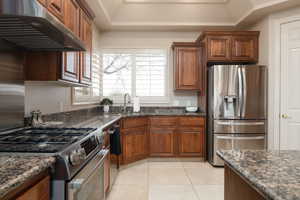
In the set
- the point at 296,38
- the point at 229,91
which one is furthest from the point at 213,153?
the point at 296,38

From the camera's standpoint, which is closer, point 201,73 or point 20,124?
point 20,124

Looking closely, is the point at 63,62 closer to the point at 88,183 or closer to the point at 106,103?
the point at 88,183

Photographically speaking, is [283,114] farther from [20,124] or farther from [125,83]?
[20,124]

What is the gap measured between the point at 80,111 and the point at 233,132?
2.55m

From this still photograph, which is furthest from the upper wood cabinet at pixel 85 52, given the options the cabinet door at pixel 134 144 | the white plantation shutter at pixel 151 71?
the white plantation shutter at pixel 151 71

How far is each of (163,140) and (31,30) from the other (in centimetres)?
304

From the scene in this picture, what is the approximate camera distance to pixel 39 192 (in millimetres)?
928

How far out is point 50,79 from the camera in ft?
6.21

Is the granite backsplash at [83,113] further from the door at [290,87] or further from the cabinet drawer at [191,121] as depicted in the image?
the door at [290,87]

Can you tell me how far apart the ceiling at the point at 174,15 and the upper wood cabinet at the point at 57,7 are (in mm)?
1842

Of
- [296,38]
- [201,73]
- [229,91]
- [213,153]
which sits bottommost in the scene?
[213,153]

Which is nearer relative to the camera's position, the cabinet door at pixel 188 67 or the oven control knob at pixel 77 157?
the oven control knob at pixel 77 157

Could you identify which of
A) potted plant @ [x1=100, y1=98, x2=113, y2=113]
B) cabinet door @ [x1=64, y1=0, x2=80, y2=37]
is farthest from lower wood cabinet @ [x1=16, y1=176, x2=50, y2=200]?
potted plant @ [x1=100, y1=98, x2=113, y2=113]

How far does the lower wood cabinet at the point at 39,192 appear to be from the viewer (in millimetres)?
823
